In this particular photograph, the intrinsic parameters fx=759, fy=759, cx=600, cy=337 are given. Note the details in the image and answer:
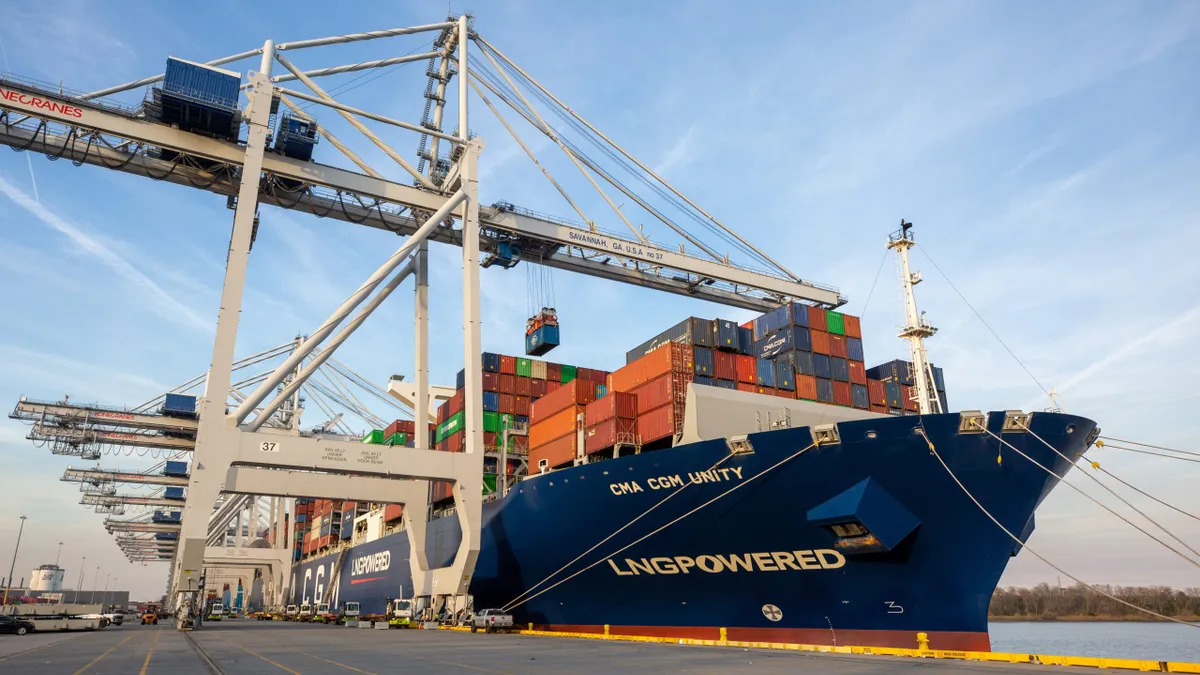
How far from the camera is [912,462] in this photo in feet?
57.0

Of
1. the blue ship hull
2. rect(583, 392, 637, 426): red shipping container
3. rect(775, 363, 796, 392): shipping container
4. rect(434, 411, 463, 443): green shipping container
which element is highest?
rect(434, 411, 463, 443): green shipping container

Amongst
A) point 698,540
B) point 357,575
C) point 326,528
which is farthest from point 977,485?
point 326,528

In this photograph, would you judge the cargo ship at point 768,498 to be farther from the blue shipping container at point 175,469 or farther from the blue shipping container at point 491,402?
the blue shipping container at point 175,469

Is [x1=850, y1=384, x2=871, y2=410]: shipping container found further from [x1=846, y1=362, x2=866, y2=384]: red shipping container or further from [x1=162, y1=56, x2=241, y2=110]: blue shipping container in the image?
[x1=162, y1=56, x2=241, y2=110]: blue shipping container

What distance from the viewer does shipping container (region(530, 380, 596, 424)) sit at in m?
27.2

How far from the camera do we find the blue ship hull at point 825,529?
17.0 meters

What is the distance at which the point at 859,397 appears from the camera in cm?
2612

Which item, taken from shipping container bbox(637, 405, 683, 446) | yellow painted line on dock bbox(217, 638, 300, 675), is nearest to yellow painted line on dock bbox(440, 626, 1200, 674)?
shipping container bbox(637, 405, 683, 446)

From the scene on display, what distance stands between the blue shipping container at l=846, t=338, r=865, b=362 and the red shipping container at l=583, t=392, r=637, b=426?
8.00 meters

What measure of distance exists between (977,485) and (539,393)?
2161 centimetres

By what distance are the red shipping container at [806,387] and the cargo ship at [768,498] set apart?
5cm

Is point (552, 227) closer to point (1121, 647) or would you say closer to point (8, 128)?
point (8, 128)

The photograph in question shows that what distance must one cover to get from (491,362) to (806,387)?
1584cm

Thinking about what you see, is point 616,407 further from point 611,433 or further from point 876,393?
point 876,393
